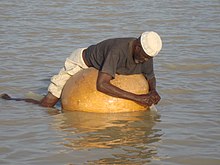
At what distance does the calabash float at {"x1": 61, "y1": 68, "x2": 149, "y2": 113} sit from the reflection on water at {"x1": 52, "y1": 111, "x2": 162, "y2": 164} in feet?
0.30

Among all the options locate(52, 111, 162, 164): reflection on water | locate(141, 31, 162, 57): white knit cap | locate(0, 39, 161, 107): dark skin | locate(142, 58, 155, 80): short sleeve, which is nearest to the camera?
locate(52, 111, 162, 164): reflection on water

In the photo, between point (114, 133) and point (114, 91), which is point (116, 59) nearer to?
point (114, 91)

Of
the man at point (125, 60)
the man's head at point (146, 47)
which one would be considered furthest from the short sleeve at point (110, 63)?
the man's head at point (146, 47)

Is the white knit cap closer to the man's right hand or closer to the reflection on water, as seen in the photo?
the man's right hand

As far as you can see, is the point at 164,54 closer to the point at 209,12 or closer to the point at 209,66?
the point at 209,66

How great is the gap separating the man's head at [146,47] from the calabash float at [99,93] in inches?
15.1

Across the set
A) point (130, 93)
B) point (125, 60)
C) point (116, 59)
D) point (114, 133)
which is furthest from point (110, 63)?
point (114, 133)

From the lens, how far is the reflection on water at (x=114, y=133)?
6411mm

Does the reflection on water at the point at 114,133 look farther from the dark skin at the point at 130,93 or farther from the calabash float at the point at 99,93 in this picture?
the dark skin at the point at 130,93

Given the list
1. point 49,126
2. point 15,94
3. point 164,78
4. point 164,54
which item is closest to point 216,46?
point 164,54

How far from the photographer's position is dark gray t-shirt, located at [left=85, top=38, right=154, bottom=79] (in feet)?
24.4

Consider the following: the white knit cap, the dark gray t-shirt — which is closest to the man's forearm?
the dark gray t-shirt

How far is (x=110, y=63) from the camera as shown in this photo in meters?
7.43

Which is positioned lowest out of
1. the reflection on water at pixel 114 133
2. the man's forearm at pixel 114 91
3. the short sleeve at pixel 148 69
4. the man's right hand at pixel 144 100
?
the reflection on water at pixel 114 133
